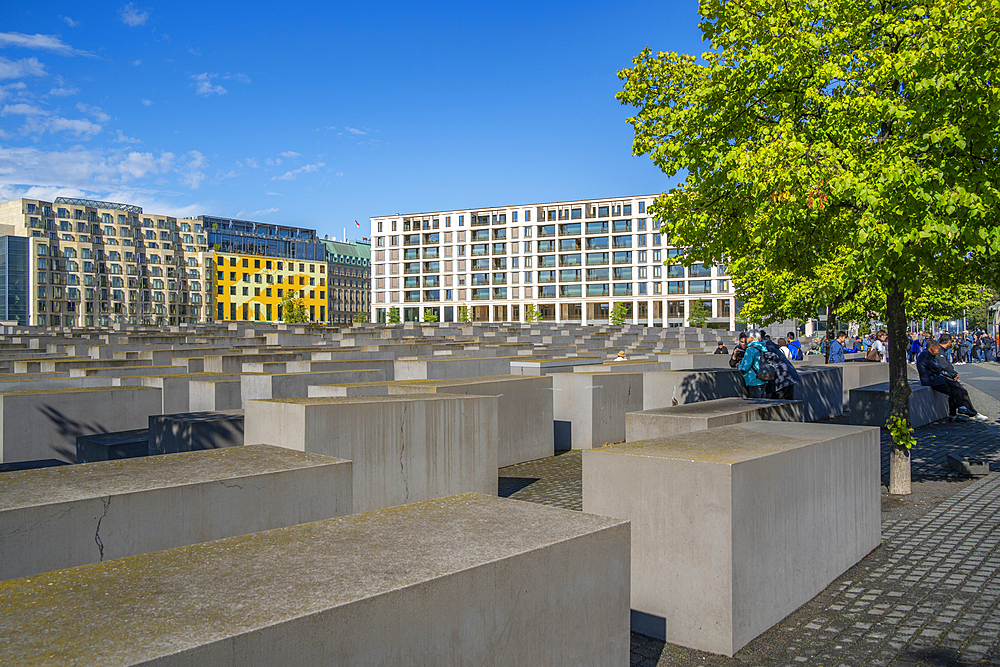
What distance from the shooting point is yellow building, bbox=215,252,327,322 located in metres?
130

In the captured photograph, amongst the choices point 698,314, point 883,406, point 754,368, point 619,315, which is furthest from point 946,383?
point 619,315

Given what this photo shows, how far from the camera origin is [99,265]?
116625 millimetres

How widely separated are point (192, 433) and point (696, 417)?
5.53 m

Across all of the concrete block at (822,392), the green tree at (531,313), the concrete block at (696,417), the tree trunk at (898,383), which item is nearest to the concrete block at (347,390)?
Result: the concrete block at (696,417)

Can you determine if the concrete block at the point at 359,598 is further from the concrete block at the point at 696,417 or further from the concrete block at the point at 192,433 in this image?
the concrete block at the point at 192,433

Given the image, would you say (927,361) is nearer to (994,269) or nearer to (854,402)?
(854,402)

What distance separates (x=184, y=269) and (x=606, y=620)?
134 m

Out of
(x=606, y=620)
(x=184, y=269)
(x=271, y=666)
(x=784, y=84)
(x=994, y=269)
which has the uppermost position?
(x=184, y=269)

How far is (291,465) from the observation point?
16.5ft

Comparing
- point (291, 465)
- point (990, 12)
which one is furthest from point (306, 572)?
point (990, 12)

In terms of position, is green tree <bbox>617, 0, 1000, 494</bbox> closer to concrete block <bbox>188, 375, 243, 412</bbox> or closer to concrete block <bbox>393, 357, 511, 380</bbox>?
concrete block <bbox>393, 357, 511, 380</bbox>

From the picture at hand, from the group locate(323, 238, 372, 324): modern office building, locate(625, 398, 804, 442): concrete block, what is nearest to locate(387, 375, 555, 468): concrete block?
locate(625, 398, 804, 442): concrete block

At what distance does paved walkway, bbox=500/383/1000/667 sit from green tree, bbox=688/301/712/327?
82.8m

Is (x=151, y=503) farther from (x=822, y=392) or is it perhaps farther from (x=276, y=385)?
(x=822, y=392)
